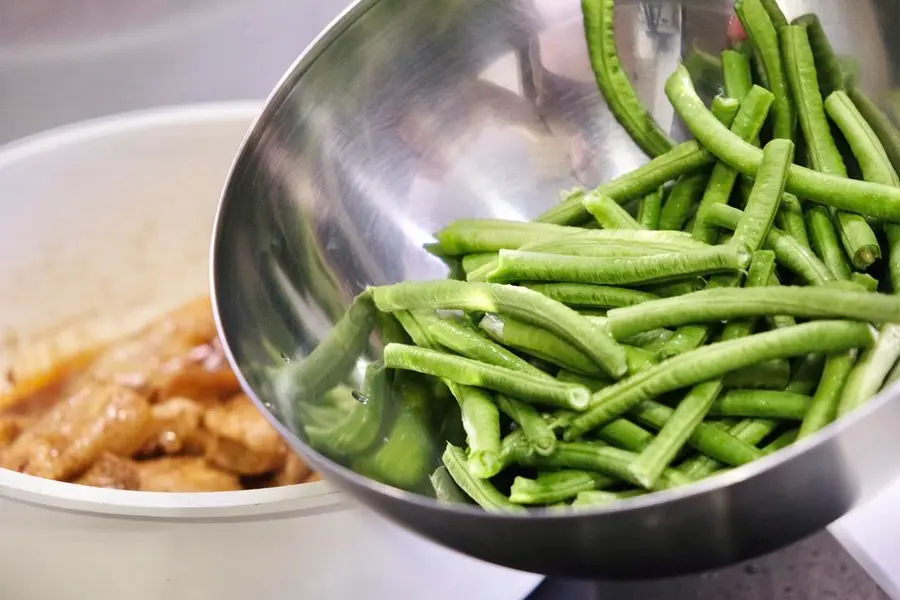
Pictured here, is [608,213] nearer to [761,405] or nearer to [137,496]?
[761,405]

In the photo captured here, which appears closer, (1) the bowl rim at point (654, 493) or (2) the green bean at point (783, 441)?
(1) the bowl rim at point (654, 493)

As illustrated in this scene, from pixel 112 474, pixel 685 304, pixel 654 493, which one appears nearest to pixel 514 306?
pixel 685 304

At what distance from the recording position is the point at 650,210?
885 millimetres

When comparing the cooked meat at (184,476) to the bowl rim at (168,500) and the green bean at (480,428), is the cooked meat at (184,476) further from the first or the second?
the green bean at (480,428)

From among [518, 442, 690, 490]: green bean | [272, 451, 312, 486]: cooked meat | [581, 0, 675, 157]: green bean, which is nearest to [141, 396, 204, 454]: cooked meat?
[272, 451, 312, 486]: cooked meat

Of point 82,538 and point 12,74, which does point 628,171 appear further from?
point 12,74

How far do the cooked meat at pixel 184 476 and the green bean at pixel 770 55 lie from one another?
30.3 inches

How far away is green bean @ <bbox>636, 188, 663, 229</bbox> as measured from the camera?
0.88 m

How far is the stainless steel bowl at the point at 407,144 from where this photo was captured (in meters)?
0.80

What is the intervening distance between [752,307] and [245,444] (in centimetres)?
67

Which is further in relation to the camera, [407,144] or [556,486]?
[407,144]

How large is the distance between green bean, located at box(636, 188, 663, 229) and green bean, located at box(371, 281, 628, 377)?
0.21 meters

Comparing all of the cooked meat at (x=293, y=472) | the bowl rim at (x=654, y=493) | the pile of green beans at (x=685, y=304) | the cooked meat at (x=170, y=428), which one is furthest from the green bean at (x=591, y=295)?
the cooked meat at (x=170, y=428)

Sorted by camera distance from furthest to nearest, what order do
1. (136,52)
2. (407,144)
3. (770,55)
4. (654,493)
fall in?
(136,52)
(407,144)
(770,55)
(654,493)
